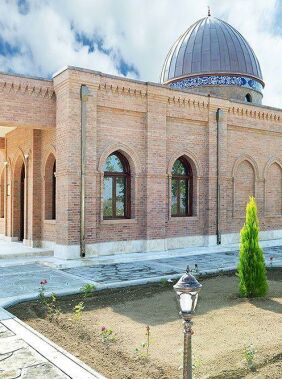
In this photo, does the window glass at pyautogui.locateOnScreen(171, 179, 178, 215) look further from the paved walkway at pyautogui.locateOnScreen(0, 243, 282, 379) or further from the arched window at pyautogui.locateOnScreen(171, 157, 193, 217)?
the paved walkway at pyautogui.locateOnScreen(0, 243, 282, 379)

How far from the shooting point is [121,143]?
13.0 meters

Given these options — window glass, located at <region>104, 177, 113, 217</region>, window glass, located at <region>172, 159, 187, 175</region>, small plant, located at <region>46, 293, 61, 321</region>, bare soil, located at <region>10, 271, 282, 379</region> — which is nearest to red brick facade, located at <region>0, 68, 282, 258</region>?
window glass, located at <region>172, 159, 187, 175</region>

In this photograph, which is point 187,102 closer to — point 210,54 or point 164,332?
point 210,54

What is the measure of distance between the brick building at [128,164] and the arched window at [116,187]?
3cm

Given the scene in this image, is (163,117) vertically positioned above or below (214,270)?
above

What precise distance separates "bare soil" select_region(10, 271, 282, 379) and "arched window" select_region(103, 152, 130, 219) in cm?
558

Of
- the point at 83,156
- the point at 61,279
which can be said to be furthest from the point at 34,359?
the point at 83,156

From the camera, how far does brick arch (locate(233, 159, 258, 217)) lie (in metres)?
16.0

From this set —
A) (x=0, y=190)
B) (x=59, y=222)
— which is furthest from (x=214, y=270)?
(x=0, y=190)

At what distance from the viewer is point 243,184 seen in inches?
645

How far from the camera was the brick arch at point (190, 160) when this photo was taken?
14116 mm

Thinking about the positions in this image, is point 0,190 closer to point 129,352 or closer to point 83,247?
point 83,247

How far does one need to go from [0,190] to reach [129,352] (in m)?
15.3

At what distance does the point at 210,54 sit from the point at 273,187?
22.8 ft
